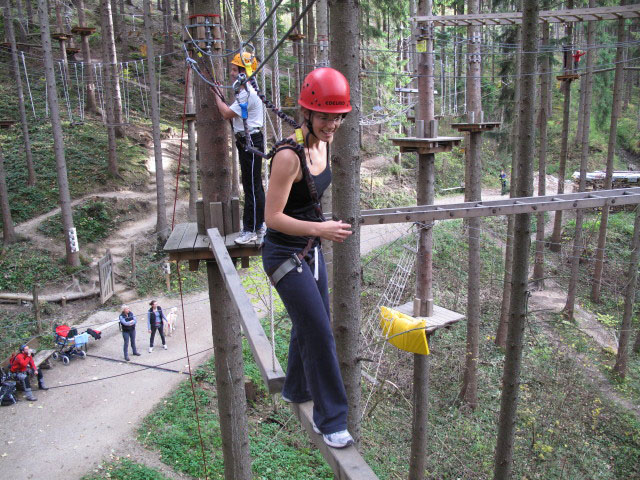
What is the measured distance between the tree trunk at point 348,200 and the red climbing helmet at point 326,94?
84 cm

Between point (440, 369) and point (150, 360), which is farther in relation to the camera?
point (440, 369)

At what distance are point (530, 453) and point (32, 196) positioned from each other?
14844mm

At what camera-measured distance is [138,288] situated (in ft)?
43.2

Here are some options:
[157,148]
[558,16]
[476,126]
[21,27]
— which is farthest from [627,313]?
[21,27]

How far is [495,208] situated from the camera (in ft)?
15.9

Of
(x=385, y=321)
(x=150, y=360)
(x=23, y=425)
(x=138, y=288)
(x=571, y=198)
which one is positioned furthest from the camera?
(x=138, y=288)

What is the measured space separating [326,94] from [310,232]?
601mm

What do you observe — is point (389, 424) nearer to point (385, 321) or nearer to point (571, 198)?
point (385, 321)

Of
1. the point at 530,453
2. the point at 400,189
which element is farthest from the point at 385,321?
the point at 400,189

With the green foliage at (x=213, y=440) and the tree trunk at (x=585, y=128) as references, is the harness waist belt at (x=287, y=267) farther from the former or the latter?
the tree trunk at (x=585, y=128)

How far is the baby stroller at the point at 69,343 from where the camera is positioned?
10.2 m

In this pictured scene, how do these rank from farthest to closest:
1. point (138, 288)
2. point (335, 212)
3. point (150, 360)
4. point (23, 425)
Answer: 1. point (138, 288)
2. point (150, 360)
3. point (23, 425)
4. point (335, 212)

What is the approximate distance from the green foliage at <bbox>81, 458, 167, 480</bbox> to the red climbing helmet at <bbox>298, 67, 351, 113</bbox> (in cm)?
686

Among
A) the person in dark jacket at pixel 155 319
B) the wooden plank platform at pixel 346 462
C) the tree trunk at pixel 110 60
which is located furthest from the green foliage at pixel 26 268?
the wooden plank platform at pixel 346 462
